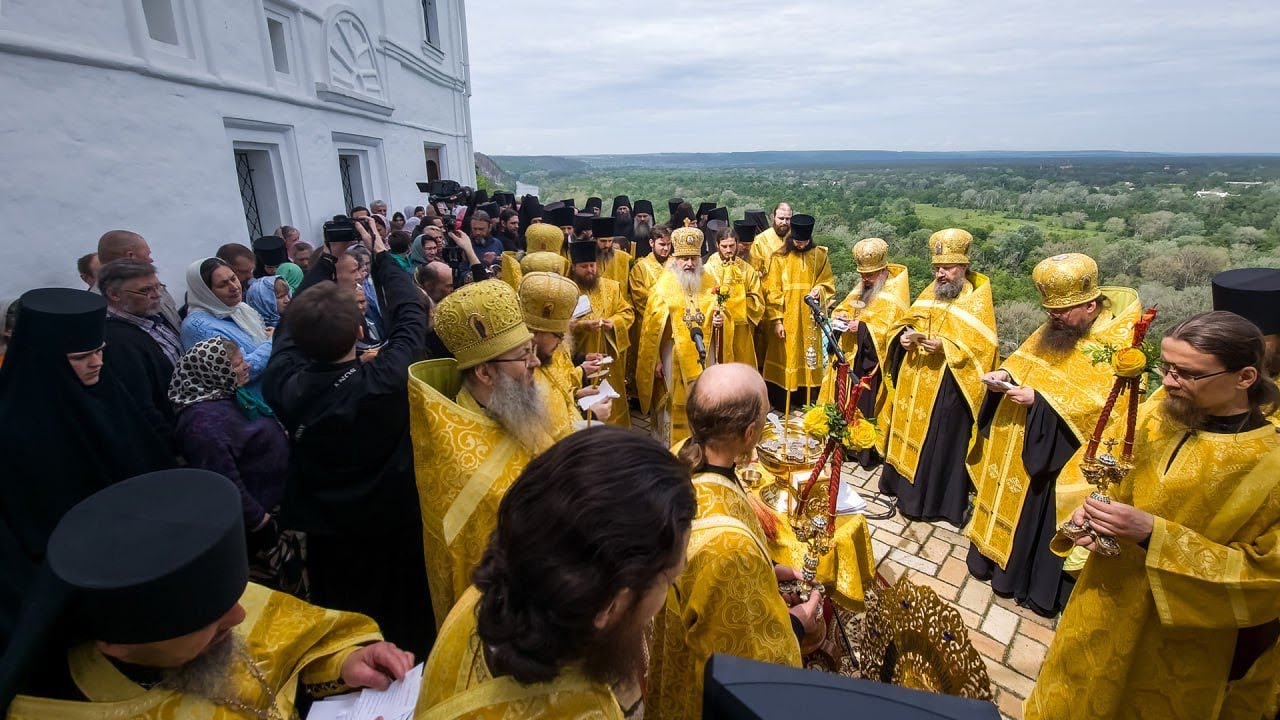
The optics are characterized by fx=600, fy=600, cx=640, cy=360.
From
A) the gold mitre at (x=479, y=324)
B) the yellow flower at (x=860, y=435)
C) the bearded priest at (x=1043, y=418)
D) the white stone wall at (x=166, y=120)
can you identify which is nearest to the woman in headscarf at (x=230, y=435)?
the gold mitre at (x=479, y=324)

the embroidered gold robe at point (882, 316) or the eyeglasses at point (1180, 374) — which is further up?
the eyeglasses at point (1180, 374)

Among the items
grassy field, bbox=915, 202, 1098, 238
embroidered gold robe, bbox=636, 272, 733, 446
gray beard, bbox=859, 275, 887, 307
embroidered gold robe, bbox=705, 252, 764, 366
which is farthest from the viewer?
grassy field, bbox=915, 202, 1098, 238

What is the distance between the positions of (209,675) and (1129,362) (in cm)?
317

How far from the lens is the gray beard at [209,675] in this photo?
1.42m

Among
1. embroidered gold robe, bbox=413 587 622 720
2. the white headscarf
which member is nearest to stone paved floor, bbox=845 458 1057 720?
embroidered gold robe, bbox=413 587 622 720

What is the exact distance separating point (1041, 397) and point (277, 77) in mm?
10662

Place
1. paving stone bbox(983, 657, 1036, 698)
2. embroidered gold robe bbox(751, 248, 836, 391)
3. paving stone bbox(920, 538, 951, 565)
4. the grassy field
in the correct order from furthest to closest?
1. the grassy field
2. embroidered gold robe bbox(751, 248, 836, 391)
3. paving stone bbox(920, 538, 951, 565)
4. paving stone bbox(983, 657, 1036, 698)

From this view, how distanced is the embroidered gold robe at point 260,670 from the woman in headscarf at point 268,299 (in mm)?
4408

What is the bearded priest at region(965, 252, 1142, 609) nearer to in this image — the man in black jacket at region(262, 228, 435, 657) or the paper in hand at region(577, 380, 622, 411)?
the paper in hand at region(577, 380, 622, 411)

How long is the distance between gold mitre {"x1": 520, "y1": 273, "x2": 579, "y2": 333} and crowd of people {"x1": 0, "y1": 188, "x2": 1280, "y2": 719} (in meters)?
0.02

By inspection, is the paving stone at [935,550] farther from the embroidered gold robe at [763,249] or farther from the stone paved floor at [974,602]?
Result: the embroidered gold robe at [763,249]

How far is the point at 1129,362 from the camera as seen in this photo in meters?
2.34

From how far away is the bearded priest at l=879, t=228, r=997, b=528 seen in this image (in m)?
4.91

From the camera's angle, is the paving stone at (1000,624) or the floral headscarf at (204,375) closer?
the floral headscarf at (204,375)
